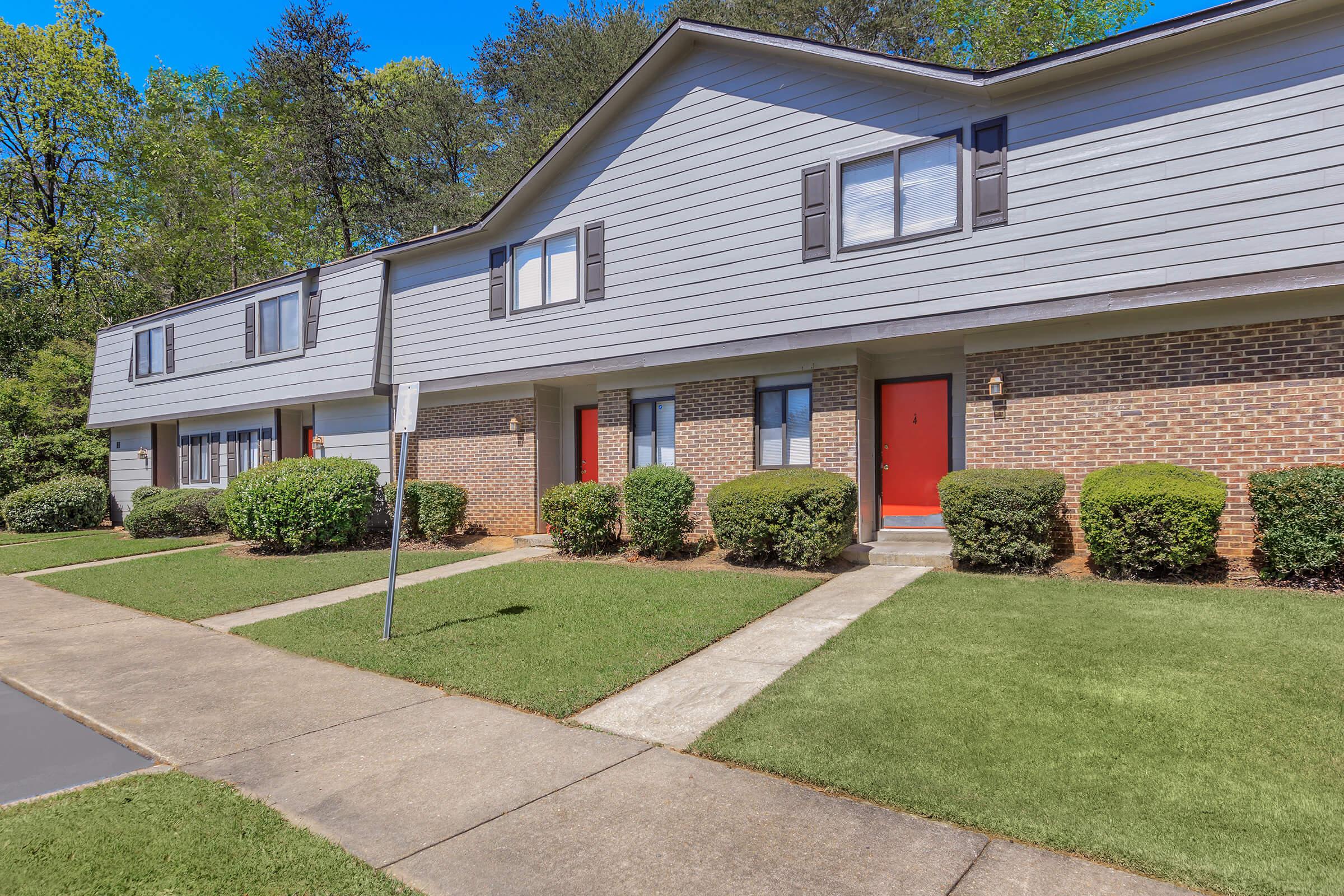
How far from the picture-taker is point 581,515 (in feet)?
37.0

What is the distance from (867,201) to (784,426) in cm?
348

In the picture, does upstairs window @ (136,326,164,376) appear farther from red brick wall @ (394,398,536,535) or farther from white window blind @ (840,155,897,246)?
white window blind @ (840,155,897,246)

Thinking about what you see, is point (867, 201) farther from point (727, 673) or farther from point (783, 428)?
point (727, 673)

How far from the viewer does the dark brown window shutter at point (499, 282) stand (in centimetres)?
1405

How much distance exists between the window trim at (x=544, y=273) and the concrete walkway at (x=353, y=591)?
4.49 m

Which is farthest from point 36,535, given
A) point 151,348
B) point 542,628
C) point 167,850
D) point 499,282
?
point 167,850

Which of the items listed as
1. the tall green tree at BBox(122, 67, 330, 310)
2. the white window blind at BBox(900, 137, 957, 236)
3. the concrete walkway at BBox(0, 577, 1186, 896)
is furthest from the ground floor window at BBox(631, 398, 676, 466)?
the tall green tree at BBox(122, 67, 330, 310)

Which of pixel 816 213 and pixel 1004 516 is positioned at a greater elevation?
pixel 816 213

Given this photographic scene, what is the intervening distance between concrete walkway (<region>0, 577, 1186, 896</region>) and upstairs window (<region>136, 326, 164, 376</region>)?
18268 millimetres

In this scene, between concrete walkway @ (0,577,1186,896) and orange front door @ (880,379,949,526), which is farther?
orange front door @ (880,379,949,526)

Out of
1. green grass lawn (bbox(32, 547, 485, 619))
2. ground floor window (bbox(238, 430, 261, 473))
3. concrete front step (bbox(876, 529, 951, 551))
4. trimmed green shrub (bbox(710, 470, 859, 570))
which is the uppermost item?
ground floor window (bbox(238, 430, 261, 473))

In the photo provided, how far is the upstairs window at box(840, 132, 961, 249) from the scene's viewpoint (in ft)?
31.1

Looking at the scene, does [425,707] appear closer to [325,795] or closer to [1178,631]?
[325,795]

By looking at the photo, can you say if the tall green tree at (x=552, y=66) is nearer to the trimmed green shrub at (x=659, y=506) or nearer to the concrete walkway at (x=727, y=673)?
the trimmed green shrub at (x=659, y=506)
